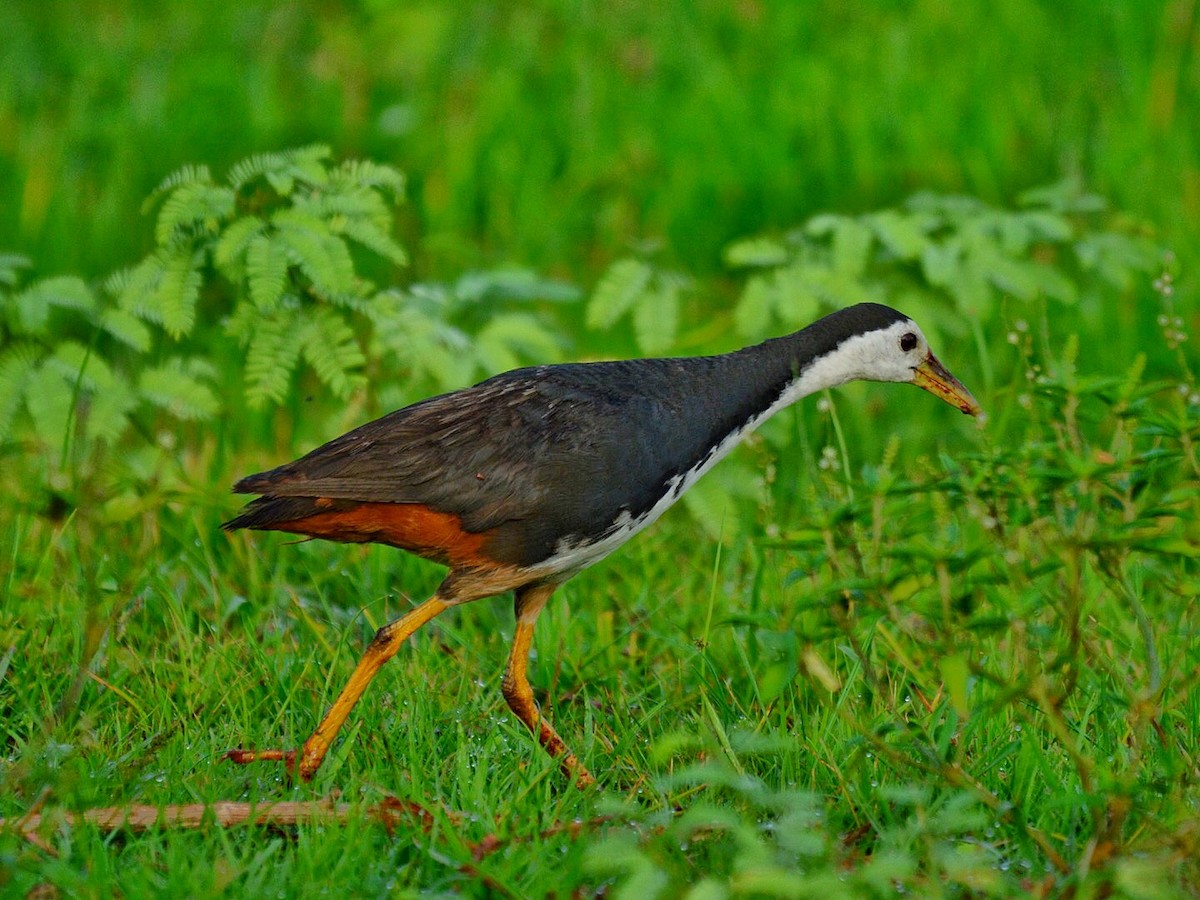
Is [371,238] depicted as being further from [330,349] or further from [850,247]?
[850,247]

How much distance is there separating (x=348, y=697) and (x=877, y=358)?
1.86 meters

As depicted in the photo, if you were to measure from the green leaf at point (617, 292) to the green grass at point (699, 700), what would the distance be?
3.16 ft

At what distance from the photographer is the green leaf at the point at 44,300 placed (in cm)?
513

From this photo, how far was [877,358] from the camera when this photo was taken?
472 centimetres

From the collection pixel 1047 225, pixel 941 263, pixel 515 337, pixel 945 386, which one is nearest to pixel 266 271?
pixel 515 337

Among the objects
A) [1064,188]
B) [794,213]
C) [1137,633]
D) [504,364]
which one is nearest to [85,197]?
[504,364]

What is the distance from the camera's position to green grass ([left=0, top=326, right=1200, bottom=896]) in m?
3.26

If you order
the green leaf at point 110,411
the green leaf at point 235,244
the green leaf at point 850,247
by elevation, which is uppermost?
the green leaf at point 235,244

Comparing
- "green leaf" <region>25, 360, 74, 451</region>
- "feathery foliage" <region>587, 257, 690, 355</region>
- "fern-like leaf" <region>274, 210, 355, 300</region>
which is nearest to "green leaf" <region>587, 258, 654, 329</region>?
"feathery foliage" <region>587, 257, 690, 355</region>

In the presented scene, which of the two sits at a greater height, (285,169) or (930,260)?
(285,169)

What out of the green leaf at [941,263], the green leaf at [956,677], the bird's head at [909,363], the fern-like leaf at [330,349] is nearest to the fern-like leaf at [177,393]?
the fern-like leaf at [330,349]

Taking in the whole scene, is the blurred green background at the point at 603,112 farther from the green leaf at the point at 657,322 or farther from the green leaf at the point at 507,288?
the green leaf at the point at 657,322

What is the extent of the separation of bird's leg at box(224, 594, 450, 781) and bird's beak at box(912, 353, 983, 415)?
1.71 meters

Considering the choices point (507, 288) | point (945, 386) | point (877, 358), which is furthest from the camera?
point (507, 288)
